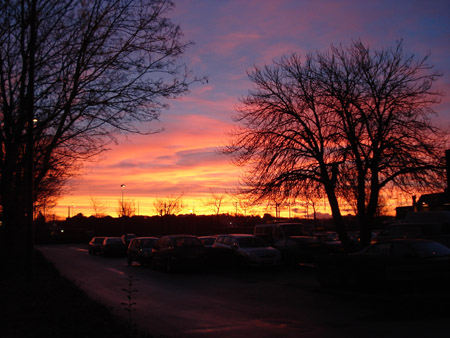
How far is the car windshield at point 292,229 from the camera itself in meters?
27.2

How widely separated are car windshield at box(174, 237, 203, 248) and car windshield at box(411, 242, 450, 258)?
12.2 meters

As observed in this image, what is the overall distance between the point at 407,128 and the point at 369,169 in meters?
2.45

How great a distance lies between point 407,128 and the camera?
20641 millimetres

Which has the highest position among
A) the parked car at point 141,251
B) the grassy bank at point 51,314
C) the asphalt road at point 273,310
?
the parked car at point 141,251

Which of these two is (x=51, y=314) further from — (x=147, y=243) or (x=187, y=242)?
(x=147, y=243)

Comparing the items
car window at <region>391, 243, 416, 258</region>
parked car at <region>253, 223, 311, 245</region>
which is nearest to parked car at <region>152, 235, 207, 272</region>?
parked car at <region>253, 223, 311, 245</region>

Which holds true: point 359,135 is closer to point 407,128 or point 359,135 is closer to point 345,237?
point 407,128

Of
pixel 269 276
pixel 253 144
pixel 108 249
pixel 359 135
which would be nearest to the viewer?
pixel 269 276

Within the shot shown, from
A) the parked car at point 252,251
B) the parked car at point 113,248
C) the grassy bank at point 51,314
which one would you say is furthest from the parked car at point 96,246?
the grassy bank at point 51,314

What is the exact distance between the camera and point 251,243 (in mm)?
23047

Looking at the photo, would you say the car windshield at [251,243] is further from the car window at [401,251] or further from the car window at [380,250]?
the car window at [401,251]

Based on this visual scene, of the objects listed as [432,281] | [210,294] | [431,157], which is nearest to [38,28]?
[210,294]

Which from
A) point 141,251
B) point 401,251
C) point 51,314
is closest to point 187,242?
point 141,251

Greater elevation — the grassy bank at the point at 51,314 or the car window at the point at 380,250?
the car window at the point at 380,250
